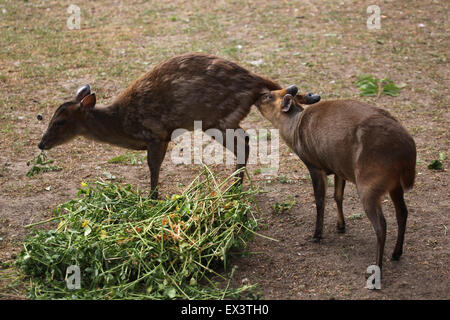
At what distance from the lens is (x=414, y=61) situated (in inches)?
375

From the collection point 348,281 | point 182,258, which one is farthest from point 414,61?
point 182,258

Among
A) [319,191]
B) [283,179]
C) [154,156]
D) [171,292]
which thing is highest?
[154,156]

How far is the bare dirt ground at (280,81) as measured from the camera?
5.06m

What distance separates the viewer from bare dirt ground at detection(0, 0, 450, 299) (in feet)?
16.6

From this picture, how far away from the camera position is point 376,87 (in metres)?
8.68

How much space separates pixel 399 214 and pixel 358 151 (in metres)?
0.69

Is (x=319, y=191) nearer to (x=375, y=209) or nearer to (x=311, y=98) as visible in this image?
(x=375, y=209)

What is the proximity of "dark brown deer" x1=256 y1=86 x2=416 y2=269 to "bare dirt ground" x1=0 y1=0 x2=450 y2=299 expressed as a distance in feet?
1.10

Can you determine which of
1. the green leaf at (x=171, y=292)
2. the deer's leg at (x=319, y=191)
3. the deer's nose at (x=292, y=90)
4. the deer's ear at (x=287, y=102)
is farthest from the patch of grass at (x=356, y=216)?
the green leaf at (x=171, y=292)

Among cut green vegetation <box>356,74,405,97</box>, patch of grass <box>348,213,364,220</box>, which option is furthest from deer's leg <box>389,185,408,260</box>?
cut green vegetation <box>356,74,405,97</box>

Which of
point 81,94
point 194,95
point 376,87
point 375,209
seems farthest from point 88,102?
point 376,87

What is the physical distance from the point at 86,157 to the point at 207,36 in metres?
4.34

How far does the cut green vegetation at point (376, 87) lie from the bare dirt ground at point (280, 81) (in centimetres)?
13

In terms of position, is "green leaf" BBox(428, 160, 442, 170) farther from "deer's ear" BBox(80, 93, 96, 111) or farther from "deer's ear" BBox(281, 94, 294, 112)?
"deer's ear" BBox(80, 93, 96, 111)
